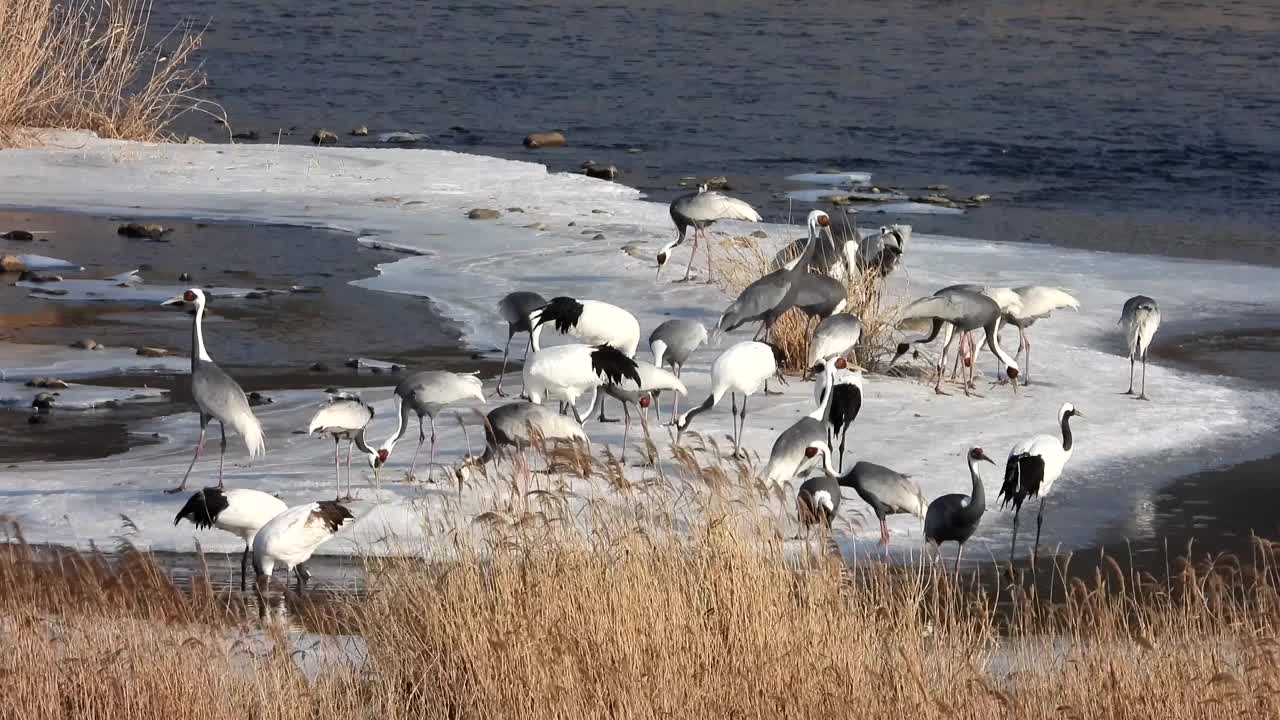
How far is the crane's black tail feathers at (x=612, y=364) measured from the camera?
9719 millimetres

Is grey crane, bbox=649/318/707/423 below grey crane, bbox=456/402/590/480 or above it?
above

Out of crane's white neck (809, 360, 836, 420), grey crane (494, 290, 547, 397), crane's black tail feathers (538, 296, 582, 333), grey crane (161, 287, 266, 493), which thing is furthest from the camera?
grey crane (494, 290, 547, 397)

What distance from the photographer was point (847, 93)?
30203mm

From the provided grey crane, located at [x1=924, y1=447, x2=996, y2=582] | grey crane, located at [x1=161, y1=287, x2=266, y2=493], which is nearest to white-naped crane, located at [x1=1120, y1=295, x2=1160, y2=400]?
grey crane, located at [x1=924, y1=447, x2=996, y2=582]

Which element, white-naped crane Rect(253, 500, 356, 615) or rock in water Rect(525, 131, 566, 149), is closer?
white-naped crane Rect(253, 500, 356, 615)

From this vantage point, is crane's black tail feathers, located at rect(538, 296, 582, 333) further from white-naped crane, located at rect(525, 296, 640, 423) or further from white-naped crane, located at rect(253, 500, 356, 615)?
white-naped crane, located at rect(253, 500, 356, 615)

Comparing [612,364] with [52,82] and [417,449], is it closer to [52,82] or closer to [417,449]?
[417,449]

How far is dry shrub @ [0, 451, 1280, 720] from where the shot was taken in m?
5.68

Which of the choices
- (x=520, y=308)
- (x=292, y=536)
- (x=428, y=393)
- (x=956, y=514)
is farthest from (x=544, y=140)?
(x=292, y=536)

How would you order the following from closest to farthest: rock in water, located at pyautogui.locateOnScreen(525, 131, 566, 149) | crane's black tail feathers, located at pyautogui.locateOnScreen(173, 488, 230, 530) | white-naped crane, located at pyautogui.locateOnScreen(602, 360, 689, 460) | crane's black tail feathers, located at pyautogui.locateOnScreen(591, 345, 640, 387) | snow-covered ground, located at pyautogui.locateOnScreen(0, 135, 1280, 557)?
crane's black tail feathers, located at pyautogui.locateOnScreen(173, 488, 230, 530) → snow-covered ground, located at pyautogui.locateOnScreen(0, 135, 1280, 557) → crane's black tail feathers, located at pyautogui.locateOnScreen(591, 345, 640, 387) → white-naped crane, located at pyautogui.locateOnScreen(602, 360, 689, 460) → rock in water, located at pyautogui.locateOnScreen(525, 131, 566, 149)

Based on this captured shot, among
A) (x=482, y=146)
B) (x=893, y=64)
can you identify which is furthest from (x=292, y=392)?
(x=893, y=64)

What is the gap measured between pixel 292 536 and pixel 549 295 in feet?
24.5

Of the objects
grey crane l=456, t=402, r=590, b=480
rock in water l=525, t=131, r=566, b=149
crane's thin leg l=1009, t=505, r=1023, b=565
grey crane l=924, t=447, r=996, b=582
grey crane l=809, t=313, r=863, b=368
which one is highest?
rock in water l=525, t=131, r=566, b=149

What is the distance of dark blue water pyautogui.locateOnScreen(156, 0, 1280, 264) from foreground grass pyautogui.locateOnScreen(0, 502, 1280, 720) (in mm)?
13522
